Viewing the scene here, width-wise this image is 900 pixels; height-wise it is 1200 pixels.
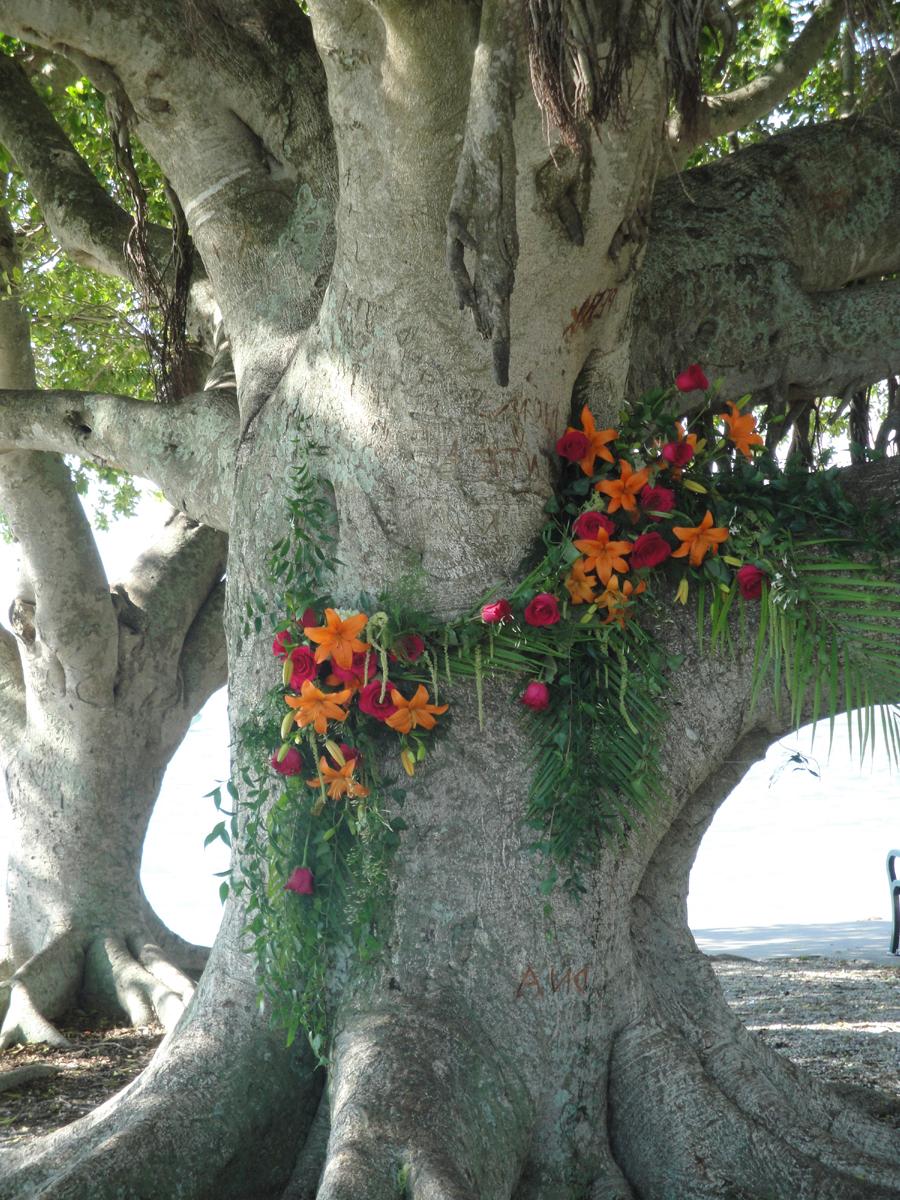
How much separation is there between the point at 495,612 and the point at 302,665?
51 centimetres

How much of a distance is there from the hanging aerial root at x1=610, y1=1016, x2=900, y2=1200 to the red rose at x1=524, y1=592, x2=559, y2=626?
3.73 ft

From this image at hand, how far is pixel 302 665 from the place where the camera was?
304cm

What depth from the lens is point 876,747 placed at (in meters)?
3.16

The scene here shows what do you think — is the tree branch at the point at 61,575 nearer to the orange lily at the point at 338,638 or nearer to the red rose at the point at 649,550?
the orange lily at the point at 338,638

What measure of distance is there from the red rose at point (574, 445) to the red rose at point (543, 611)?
0.52 m

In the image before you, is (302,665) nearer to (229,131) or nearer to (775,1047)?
(229,131)

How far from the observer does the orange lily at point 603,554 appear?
3.15m

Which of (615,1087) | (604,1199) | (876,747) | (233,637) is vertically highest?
(233,637)

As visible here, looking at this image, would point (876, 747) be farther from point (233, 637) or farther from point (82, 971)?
point (82, 971)

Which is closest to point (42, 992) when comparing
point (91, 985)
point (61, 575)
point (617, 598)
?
point (91, 985)

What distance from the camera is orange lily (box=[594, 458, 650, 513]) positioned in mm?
3232

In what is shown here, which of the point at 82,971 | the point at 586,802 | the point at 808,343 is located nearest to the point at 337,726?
the point at 586,802

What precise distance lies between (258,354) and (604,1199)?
2708 mm

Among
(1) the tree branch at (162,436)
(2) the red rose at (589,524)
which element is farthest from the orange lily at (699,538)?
(1) the tree branch at (162,436)
